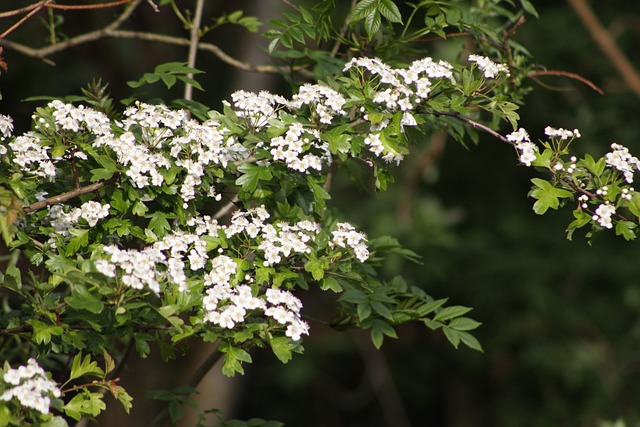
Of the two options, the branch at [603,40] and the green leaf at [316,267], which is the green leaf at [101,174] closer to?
the green leaf at [316,267]

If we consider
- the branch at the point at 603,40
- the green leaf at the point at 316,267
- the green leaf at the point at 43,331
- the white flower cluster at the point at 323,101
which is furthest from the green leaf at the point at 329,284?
the branch at the point at 603,40

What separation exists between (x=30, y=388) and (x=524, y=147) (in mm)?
1177

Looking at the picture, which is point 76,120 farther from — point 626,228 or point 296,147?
point 626,228

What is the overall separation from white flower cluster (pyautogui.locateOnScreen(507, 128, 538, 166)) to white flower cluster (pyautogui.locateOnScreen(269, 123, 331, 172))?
45 cm

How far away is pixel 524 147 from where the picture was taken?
1.97 m

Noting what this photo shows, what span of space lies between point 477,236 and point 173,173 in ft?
16.4

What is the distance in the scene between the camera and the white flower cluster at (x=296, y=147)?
193 cm

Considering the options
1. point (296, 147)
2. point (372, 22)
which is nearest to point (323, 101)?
point (296, 147)

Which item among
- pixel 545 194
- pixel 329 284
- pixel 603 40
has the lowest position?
pixel 603 40

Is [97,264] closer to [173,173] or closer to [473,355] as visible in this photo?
[173,173]

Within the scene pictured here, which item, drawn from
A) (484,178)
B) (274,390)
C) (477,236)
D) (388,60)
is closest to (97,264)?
(388,60)

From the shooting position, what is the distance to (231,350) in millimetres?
1880

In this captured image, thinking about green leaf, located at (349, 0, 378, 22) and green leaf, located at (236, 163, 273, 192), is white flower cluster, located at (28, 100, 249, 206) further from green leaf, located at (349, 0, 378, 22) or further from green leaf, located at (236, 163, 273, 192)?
green leaf, located at (349, 0, 378, 22)

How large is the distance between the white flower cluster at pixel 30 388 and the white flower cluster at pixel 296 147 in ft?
2.21
